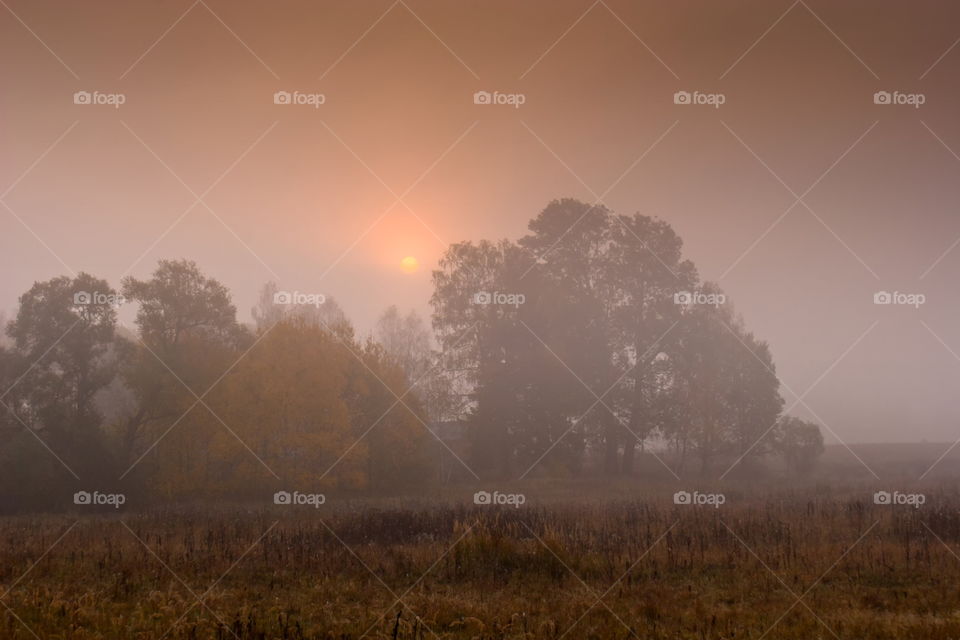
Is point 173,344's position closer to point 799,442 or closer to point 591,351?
point 591,351

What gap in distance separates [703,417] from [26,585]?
36003mm

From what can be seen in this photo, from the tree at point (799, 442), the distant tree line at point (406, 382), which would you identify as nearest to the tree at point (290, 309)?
the distant tree line at point (406, 382)

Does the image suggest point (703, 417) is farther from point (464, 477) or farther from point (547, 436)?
point (464, 477)

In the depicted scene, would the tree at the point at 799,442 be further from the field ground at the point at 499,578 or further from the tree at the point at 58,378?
the tree at the point at 58,378

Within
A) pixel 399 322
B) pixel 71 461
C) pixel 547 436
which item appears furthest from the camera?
pixel 399 322

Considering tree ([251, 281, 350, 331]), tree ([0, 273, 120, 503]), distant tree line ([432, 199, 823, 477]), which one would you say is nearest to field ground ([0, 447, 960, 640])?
tree ([0, 273, 120, 503])

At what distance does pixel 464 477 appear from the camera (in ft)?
132

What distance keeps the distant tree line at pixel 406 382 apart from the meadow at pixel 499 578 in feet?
42.3

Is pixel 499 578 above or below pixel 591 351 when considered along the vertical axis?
below

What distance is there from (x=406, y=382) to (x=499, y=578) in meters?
29.0

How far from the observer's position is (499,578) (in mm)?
12055

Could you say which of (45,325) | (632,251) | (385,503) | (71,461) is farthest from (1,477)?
(632,251)

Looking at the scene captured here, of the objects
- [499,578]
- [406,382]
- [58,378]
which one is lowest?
[499,578]

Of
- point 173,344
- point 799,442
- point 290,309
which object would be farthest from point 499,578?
point 290,309
